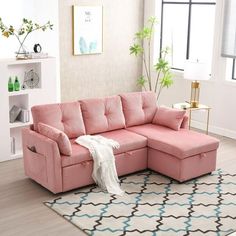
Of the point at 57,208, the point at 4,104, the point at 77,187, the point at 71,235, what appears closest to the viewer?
the point at 71,235

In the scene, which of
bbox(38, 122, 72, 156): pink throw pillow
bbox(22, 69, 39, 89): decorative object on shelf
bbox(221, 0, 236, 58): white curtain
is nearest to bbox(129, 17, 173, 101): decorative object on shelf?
bbox(221, 0, 236, 58): white curtain

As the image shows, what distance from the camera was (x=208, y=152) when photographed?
5.17m

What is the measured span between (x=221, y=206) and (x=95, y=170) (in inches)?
54.5

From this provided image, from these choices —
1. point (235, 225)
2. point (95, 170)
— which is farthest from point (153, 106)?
point (235, 225)

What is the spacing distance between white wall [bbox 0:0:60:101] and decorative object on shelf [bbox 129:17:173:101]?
139 cm

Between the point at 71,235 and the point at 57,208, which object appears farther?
the point at 57,208

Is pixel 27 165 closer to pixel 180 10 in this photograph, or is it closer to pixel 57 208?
pixel 57 208

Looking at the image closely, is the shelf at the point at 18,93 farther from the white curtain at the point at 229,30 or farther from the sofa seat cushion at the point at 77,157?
the white curtain at the point at 229,30

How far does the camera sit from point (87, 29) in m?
7.18

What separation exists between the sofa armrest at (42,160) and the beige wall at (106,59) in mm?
2338

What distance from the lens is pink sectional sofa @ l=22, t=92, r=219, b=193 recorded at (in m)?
4.62

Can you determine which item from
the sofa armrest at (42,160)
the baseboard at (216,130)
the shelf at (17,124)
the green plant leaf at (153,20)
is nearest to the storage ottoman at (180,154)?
the sofa armrest at (42,160)

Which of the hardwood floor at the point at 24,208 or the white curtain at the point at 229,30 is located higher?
the white curtain at the point at 229,30

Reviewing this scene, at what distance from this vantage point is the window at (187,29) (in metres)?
7.15
